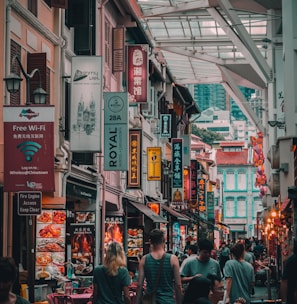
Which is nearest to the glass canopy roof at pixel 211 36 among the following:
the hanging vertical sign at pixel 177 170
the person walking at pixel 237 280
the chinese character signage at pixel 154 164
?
the hanging vertical sign at pixel 177 170

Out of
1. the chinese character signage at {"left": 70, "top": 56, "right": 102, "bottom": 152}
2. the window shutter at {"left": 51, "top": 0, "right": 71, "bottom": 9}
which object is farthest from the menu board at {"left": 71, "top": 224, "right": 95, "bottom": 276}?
the window shutter at {"left": 51, "top": 0, "right": 71, "bottom": 9}

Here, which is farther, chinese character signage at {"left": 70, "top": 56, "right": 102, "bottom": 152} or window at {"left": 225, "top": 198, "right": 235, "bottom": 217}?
window at {"left": 225, "top": 198, "right": 235, "bottom": 217}

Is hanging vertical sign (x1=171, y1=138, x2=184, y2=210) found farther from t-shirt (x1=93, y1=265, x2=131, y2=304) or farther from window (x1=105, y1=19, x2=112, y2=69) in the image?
t-shirt (x1=93, y1=265, x2=131, y2=304)

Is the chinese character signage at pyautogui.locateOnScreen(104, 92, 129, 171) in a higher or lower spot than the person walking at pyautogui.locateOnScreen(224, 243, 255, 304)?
higher

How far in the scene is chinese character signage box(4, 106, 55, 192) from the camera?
16.9 m

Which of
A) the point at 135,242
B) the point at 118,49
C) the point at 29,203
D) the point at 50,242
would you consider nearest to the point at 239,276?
the point at 29,203

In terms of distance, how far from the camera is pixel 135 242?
119 ft

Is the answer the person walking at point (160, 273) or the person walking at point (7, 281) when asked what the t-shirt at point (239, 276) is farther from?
the person walking at point (7, 281)

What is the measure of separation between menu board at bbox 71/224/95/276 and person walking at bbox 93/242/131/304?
12.5 meters

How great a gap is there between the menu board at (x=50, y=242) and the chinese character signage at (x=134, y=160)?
10922mm

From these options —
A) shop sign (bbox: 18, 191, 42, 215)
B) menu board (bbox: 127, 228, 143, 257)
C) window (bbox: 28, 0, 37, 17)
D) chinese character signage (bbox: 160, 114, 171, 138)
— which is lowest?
menu board (bbox: 127, 228, 143, 257)

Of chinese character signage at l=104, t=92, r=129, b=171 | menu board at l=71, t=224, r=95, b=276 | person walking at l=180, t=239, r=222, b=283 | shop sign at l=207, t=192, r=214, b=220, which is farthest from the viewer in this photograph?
shop sign at l=207, t=192, r=214, b=220

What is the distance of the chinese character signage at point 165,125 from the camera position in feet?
152

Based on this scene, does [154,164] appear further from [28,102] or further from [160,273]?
[160,273]
